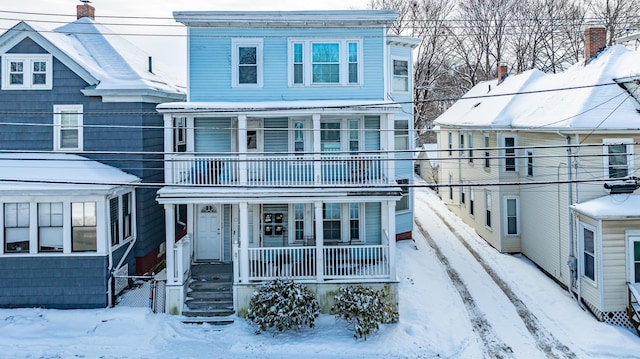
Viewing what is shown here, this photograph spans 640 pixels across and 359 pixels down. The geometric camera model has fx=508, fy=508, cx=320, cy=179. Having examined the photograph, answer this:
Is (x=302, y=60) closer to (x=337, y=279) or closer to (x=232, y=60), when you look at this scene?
(x=232, y=60)

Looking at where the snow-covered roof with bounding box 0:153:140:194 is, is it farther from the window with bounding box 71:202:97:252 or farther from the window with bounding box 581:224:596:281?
the window with bounding box 581:224:596:281

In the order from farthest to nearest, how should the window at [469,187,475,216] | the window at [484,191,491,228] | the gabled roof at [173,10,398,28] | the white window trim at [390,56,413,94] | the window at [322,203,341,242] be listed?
1. the window at [469,187,475,216]
2. the window at [484,191,491,228]
3. the white window trim at [390,56,413,94]
4. the window at [322,203,341,242]
5. the gabled roof at [173,10,398,28]

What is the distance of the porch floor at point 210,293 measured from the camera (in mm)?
14398

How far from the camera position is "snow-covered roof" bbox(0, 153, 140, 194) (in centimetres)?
1445

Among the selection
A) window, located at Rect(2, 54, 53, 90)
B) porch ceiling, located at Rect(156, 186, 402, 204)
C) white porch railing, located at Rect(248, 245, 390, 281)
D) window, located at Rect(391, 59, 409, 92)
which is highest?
window, located at Rect(391, 59, 409, 92)

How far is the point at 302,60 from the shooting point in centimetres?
1692

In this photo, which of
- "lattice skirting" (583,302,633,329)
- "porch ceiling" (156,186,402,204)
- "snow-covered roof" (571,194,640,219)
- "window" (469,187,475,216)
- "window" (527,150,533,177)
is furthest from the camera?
"window" (469,187,475,216)

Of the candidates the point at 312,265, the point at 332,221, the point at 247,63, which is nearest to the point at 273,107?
the point at 247,63

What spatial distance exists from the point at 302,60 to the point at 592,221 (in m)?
10.1

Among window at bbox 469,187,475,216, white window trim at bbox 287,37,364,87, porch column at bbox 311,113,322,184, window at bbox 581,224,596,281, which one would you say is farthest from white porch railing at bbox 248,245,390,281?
window at bbox 469,187,475,216

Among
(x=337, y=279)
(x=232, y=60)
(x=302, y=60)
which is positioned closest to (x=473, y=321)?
(x=337, y=279)

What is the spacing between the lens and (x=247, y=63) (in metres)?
16.9

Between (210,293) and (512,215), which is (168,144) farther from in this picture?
(512,215)

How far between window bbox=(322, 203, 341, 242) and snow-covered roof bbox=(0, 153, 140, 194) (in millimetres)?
6294
